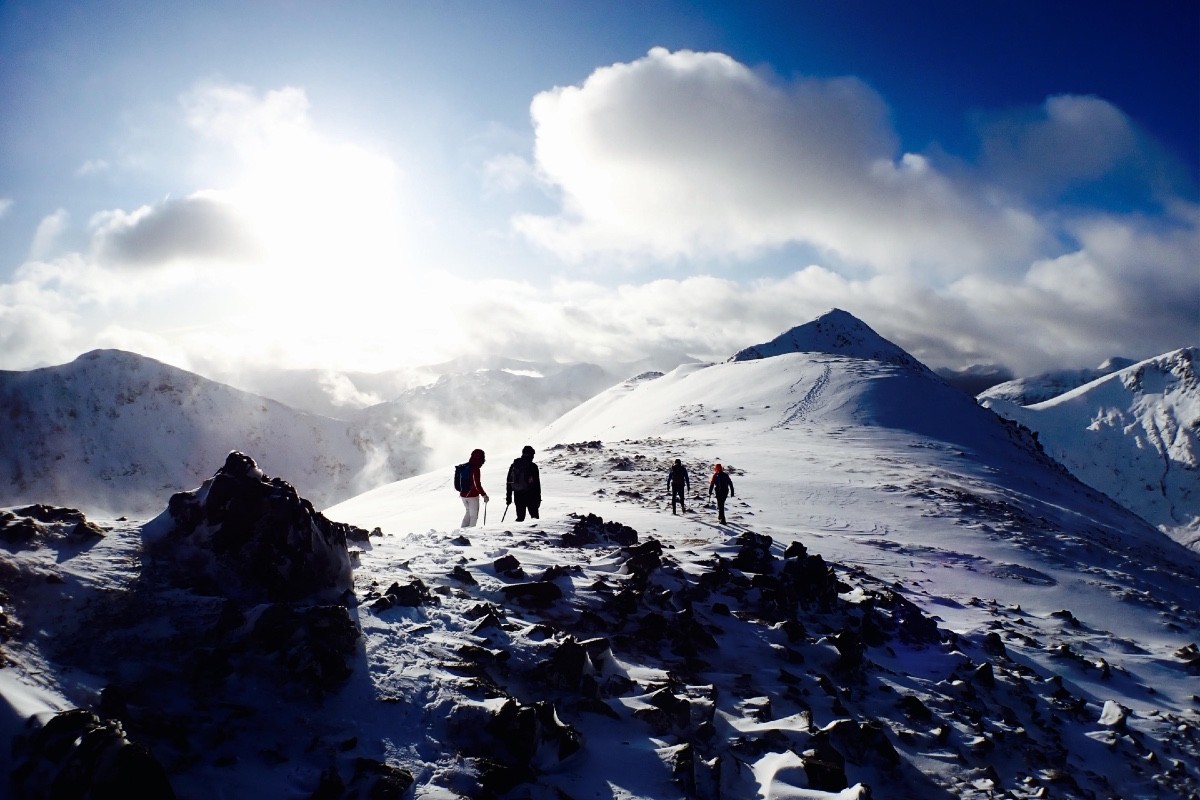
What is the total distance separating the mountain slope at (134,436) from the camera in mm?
143000

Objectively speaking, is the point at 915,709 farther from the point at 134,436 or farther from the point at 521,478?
the point at 134,436

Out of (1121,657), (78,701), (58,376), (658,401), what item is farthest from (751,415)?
(58,376)

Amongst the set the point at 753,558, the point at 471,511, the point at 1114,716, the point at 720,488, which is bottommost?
the point at 1114,716

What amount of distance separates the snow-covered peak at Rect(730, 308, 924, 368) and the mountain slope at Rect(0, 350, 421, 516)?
114m

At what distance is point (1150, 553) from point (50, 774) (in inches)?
1289

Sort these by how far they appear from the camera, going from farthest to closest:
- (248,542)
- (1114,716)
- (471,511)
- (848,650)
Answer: (471,511) < (848,650) < (1114,716) < (248,542)

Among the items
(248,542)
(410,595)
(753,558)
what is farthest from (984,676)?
(248,542)

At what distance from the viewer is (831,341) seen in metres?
117

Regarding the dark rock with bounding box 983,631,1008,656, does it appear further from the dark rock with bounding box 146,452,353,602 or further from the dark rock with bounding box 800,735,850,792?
the dark rock with bounding box 146,452,353,602

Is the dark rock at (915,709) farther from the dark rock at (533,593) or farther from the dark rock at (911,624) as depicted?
the dark rock at (533,593)

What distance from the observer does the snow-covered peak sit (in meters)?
110

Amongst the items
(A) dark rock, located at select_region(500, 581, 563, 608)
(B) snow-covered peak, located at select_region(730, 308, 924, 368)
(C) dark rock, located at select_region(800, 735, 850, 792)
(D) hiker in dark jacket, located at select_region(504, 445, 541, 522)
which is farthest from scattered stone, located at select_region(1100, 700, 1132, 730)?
(B) snow-covered peak, located at select_region(730, 308, 924, 368)

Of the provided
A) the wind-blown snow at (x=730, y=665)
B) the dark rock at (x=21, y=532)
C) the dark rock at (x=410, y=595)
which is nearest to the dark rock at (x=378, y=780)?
the wind-blown snow at (x=730, y=665)

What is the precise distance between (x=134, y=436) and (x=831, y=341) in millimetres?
162168
